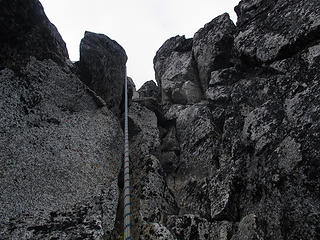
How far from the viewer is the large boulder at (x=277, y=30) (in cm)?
1038

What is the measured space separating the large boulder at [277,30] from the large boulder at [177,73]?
12.0ft

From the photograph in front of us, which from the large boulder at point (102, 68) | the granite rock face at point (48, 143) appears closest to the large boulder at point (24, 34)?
the granite rock face at point (48, 143)

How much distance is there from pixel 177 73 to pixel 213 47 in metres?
2.67

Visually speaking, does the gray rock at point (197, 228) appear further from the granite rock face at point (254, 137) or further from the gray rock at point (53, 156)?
the gray rock at point (53, 156)

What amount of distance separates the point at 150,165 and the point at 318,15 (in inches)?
299

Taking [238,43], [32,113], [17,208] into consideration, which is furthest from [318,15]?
[17,208]

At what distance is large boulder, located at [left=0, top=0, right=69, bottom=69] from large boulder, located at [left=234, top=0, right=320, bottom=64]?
751cm

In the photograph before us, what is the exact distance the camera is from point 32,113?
910 cm

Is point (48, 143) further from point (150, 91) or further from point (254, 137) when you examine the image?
point (150, 91)

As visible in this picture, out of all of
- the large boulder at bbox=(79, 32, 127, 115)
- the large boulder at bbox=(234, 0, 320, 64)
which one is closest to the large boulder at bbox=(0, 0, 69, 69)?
the large boulder at bbox=(79, 32, 127, 115)

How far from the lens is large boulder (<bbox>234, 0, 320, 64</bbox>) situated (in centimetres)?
1038

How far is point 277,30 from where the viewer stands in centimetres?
1149

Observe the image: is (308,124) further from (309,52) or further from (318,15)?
(318,15)

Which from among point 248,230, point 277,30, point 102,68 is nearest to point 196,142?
point 102,68
